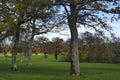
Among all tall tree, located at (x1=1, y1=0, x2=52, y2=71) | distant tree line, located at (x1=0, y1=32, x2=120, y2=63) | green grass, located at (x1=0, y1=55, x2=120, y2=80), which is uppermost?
tall tree, located at (x1=1, y1=0, x2=52, y2=71)

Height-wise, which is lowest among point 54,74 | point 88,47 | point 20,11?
point 54,74

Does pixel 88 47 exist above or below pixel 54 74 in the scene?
above

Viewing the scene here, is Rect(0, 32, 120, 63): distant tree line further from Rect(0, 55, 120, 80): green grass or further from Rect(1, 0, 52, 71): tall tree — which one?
Rect(1, 0, 52, 71): tall tree

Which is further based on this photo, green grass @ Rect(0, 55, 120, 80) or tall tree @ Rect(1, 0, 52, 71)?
tall tree @ Rect(1, 0, 52, 71)

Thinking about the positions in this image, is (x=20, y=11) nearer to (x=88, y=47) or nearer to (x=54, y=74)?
(x=54, y=74)

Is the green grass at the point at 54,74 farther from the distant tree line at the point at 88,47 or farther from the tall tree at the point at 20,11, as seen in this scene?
the tall tree at the point at 20,11

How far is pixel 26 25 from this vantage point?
173 feet

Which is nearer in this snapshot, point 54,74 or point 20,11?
point 54,74

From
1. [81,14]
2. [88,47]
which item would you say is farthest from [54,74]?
[88,47]

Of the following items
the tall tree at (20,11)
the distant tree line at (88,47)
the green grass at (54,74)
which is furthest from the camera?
the distant tree line at (88,47)

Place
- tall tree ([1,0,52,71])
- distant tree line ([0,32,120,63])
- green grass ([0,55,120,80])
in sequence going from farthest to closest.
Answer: distant tree line ([0,32,120,63]) < tall tree ([1,0,52,71]) < green grass ([0,55,120,80])

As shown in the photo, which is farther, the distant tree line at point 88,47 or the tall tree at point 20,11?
the distant tree line at point 88,47

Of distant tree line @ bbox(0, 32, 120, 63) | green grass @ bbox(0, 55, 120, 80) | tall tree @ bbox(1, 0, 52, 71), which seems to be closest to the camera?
green grass @ bbox(0, 55, 120, 80)

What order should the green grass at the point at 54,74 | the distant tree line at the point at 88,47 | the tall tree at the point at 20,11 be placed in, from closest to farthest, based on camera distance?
1. the green grass at the point at 54,74
2. the tall tree at the point at 20,11
3. the distant tree line at the point at 88,47
